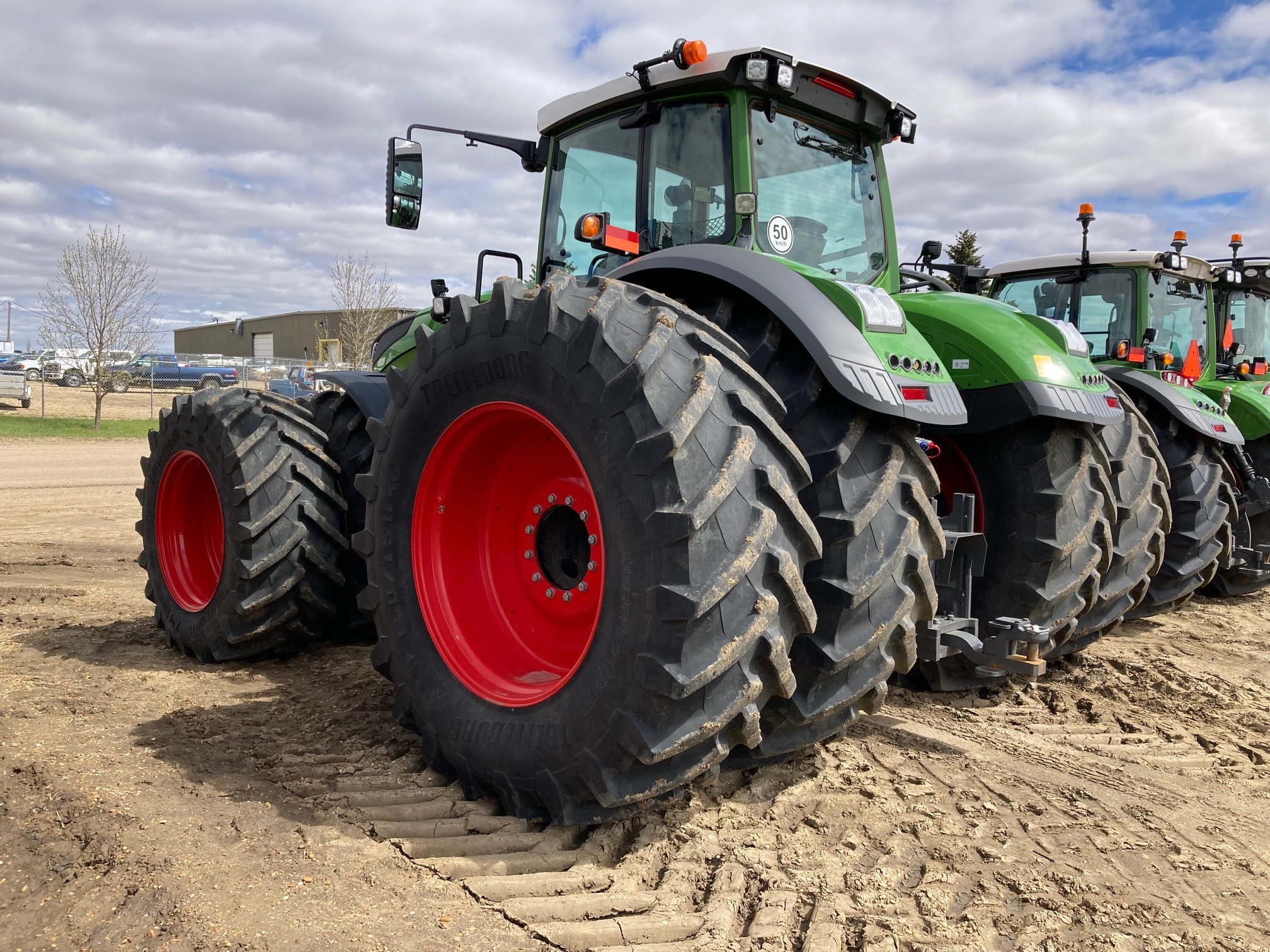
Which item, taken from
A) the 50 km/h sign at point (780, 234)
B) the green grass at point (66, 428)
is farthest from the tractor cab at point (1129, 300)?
the green grass at point (66, 428)

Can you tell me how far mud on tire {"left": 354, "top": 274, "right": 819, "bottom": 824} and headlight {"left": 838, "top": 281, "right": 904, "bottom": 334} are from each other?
1.74 ft

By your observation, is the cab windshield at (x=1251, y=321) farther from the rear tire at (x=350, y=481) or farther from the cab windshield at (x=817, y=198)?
the rear tire at (x=350, y=481)

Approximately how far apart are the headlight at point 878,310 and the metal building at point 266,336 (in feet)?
175

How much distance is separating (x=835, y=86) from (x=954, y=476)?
1.76m

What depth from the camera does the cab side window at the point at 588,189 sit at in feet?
13.1

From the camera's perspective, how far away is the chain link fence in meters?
24.9

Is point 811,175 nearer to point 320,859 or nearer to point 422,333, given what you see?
point 422,333

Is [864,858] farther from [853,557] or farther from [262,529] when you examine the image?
[262,529]

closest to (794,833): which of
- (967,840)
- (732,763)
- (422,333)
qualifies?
(732,763)

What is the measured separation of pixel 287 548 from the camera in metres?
4.23

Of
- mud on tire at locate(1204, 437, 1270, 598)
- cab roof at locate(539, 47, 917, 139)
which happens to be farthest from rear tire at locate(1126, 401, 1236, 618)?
cab roof at locate(539, 47, 917, 139)

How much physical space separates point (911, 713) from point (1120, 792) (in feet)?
2.88

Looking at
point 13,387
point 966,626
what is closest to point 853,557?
point 966,626

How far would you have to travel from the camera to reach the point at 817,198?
4027mm
